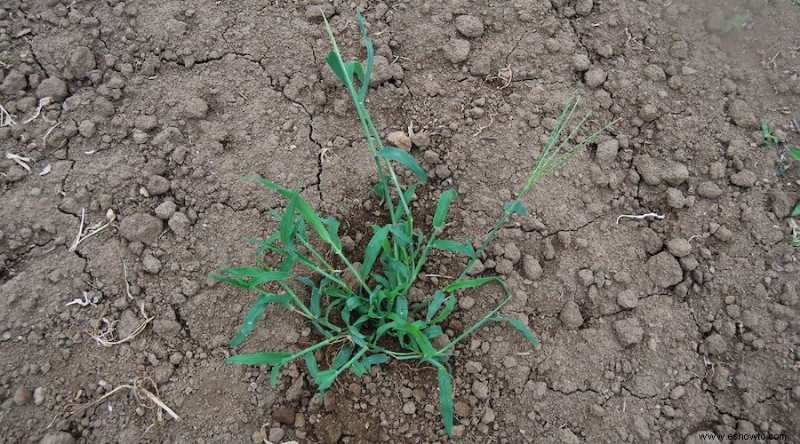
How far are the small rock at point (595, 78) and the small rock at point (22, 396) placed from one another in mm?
2490

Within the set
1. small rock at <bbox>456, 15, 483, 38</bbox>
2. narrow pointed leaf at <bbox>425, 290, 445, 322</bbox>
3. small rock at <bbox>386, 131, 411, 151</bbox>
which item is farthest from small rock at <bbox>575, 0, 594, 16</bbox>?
narrow pointed leaf at <bbox>425, 290, 445, 322</bbox>

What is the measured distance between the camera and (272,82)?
2336mm

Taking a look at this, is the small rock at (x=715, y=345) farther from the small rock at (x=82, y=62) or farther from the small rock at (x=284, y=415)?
the small rock at (x=82, y=62)

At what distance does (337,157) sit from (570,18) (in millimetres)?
1257

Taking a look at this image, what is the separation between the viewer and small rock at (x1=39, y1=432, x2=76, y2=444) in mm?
1853

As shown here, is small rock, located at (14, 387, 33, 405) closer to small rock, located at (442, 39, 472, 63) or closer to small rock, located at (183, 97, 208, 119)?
small rock, located at (183, 97, 208, 119)

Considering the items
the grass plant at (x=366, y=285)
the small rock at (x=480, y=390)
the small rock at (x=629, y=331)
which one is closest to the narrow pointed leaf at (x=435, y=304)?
the grass plant at (x=366, y=285)

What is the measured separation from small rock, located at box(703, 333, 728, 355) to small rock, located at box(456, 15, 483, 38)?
1562 millimetres

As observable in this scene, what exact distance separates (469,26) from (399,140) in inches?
25.2

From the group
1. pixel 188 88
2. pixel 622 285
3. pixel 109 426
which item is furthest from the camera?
pixel 188 88

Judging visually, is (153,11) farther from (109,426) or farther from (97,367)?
(109,426)

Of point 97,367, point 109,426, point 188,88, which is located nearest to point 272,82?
point 188,88

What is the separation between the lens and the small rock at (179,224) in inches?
83.0

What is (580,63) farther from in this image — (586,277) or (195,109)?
(195,109)
